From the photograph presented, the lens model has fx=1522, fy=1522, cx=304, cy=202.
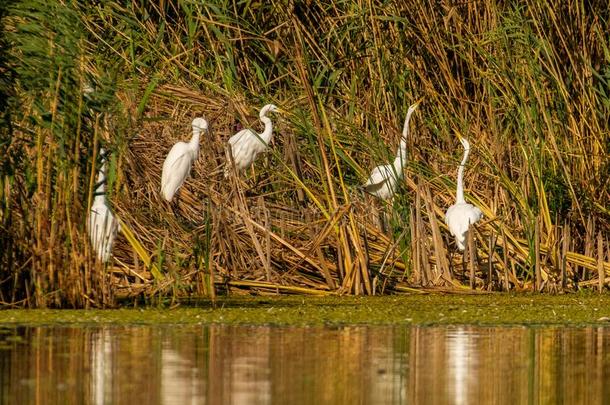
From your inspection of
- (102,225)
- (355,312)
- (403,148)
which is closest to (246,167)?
(403,148)

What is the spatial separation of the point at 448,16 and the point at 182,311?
4529 mm

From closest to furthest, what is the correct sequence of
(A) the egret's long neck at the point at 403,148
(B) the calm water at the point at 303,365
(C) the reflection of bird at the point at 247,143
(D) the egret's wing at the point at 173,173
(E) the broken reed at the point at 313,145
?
(B) the calm water at the point at 303,365, (E) the broken reed at the point at 313,145, (D) the egret's wing at the point at 173,173, (A) the egret's long neck at the point at 403,148, (C) the reflection of bird at the point at 247,143

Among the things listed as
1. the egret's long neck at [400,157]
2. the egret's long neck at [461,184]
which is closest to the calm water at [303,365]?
the egret's long neck at [461,184]

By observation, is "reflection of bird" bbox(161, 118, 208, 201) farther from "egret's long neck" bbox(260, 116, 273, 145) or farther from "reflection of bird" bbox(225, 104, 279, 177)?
"egret's long neck" bbox(260, 116, 273, 145)

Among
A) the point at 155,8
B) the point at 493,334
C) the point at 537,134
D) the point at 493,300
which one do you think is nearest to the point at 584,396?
the point at 493,334

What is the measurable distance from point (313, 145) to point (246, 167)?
212cm

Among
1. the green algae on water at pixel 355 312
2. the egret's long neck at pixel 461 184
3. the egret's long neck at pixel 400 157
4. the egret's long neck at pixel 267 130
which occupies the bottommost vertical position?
the green algae on water at pixel 355 312

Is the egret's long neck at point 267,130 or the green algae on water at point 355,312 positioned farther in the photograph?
the egret's long neck at point 267,130

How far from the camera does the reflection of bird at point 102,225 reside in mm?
8906

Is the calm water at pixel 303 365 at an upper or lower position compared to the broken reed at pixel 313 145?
lower

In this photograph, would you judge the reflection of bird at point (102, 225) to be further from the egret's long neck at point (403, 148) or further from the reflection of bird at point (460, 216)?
the egret's long neck at point (403, 148)

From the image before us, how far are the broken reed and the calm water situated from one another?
160 cm

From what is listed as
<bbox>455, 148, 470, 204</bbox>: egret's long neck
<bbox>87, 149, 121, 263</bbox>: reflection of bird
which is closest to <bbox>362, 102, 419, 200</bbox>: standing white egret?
<bbox>455, 148, 470, 204</bbox>: egret's long neck

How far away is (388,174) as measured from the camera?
37.4 ft
